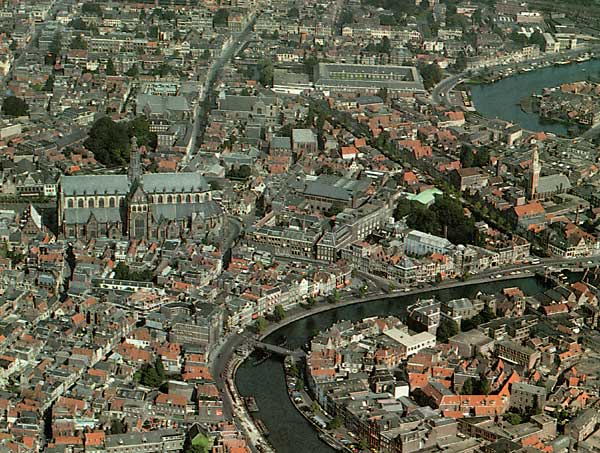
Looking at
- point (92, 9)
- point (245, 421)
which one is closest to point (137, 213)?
point (245, 421)

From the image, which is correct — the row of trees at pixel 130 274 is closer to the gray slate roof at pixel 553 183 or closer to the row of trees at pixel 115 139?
the row of trees at pixel 115 139

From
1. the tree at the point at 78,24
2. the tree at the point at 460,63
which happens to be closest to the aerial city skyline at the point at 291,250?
the tree at the point at 460,63

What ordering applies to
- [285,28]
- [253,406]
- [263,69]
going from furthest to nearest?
[285,28]
[263,69]
[253,406]

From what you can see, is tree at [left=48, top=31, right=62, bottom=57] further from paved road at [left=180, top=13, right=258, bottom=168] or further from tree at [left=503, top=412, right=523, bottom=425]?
tree at [left=503, top=412, right=523, bottom=425]

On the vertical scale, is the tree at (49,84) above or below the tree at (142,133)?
above

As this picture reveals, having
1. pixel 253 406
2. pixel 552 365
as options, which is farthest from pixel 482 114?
pixel 253 406

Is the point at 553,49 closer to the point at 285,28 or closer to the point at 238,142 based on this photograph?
the point at 285,28
